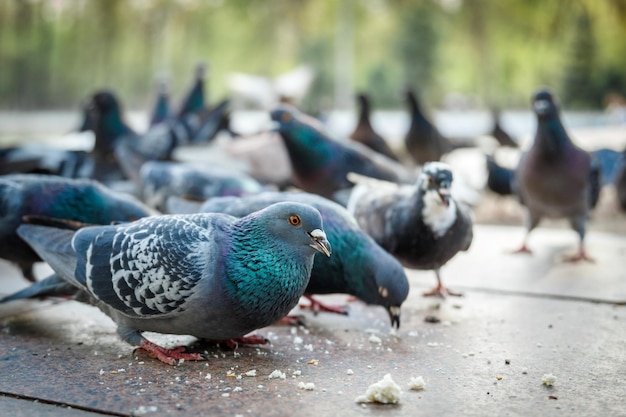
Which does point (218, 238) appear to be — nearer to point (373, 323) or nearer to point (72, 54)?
point (373, 323)

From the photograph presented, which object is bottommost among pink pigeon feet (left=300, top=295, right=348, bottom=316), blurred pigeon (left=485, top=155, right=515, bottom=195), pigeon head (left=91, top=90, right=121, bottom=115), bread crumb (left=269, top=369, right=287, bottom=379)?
pink pigeon feet (left=300, top=295, right=348, bottom=316)

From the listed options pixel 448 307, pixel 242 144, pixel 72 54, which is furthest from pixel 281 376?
pixel 72 54

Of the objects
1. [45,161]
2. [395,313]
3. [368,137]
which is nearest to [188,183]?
[45,161]

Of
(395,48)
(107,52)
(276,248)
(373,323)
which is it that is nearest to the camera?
(276,248)

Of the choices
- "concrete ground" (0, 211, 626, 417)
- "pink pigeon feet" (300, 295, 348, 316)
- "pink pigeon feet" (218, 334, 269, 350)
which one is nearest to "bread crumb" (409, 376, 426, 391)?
"concrete ground" (0, 211, 626, 417)

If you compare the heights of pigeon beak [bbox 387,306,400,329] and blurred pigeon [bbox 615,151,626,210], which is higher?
blurred pigeon [bbox 615,151,626,210]

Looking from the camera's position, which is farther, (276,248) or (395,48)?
(395,48)

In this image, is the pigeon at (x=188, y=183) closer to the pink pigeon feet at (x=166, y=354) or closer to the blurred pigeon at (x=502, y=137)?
the pink pigeon feet at (x=166, y=354)

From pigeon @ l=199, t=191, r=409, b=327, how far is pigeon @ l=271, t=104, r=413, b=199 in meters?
1.96

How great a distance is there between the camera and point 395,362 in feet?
10.5

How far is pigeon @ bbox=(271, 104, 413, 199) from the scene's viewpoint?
19.2 feet

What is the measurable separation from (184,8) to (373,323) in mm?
34503

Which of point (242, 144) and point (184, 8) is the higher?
point (184, 8)

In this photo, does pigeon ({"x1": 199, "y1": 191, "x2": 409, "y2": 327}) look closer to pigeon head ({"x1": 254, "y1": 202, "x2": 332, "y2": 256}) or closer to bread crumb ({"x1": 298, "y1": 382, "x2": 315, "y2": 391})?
pigeon head ({"x1": 254, "y1": 202, "x2": 332, "y2": 256})
